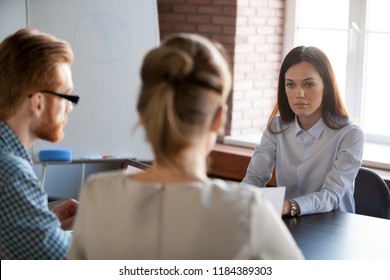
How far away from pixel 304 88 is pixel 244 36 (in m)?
1.85

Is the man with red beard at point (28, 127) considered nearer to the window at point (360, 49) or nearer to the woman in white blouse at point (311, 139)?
the woman in white blouse at point (311, 139)

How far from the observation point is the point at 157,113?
1.41 metres

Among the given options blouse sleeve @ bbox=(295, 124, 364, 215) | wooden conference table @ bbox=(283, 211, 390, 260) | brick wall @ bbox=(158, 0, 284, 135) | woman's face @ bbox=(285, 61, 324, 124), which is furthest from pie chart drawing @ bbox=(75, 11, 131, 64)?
wooden conference table @ bbox=(283, 211, 390, 260)

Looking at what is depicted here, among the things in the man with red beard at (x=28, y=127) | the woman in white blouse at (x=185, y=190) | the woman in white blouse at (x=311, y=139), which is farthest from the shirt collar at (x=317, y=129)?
the woman in white blouse at (x=185, y=190)

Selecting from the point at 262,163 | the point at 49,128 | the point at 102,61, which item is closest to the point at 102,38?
the point at 102,61

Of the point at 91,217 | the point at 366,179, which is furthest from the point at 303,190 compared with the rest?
the point at 91,217

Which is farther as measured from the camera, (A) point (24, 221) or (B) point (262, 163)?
(B) point (262, 163)

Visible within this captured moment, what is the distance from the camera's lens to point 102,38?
13.9 ft

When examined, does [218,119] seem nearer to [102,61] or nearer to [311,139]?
[311,139]

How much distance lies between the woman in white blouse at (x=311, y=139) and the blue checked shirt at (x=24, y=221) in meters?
1.40

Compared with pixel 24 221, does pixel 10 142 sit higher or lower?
higher

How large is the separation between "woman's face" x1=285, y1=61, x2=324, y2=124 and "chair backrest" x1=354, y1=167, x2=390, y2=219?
1.25 ft

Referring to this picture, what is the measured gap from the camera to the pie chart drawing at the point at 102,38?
165 inches

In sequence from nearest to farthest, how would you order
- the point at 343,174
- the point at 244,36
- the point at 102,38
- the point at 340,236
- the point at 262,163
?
the point at 340,236 → the point at 343,174 → the point at 262,163 → the point at 102,38 → the point at 244,36
